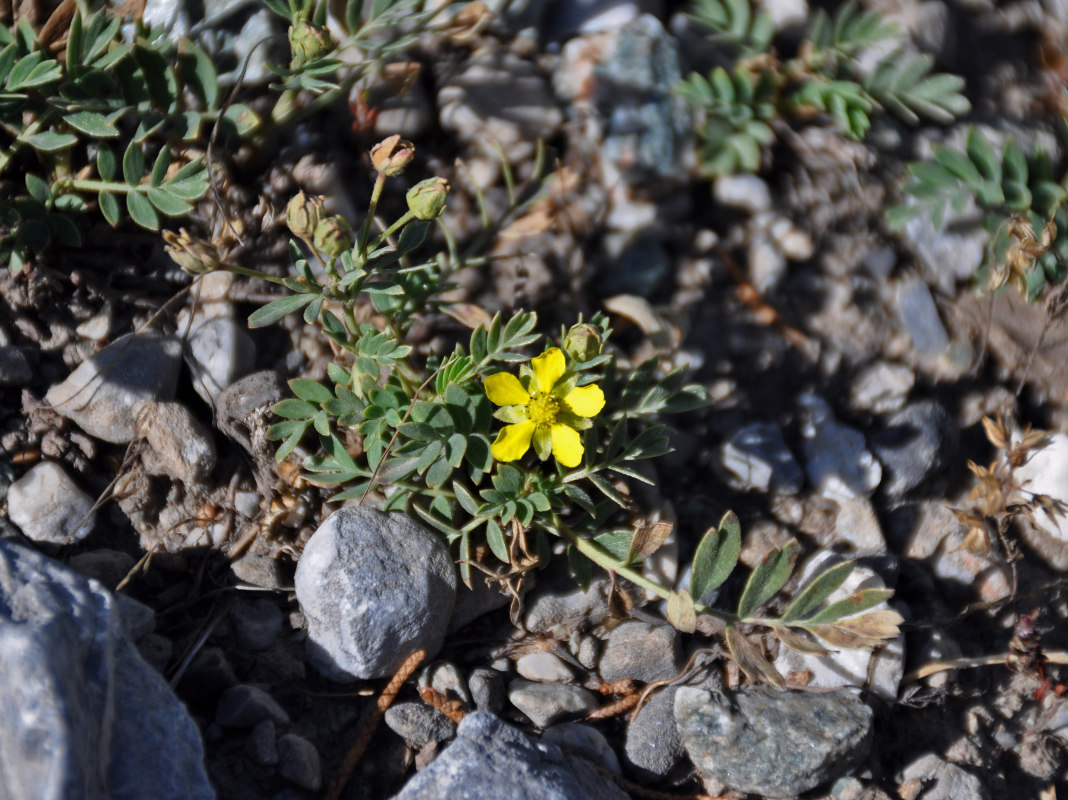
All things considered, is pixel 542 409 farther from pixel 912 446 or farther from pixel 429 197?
pixel 912 446

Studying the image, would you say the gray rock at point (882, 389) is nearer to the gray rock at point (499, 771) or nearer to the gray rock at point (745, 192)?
the gray rock at point (745, 192)

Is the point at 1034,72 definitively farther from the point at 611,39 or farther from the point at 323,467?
the point at 323,467

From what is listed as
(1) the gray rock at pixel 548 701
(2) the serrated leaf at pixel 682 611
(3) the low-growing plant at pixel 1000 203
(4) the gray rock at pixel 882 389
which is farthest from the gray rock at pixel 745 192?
(1) the gray rock at pixel 548 701

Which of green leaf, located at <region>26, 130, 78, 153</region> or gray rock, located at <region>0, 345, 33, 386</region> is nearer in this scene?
green leaf, located at <region>26, 130, 78, 153</region>

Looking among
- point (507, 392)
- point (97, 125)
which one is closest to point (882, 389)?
point (507, 392)

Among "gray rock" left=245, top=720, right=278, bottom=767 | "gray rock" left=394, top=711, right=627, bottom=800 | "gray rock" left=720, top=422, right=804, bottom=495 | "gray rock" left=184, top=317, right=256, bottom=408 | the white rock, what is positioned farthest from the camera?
"gray rock" left=720, top=422, right=804, bottom=495

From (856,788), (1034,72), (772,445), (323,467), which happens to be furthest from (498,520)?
(1034,72)

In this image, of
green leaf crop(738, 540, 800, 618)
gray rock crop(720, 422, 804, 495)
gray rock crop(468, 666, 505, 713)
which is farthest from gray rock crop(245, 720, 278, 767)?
gray rock crop(720, 422, 804, 495)

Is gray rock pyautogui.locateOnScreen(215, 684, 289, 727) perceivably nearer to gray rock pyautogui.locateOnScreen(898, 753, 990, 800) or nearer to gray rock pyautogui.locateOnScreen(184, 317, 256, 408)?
gray rock pyautogui.locateOnScreen(184, 317, 256, 408)
